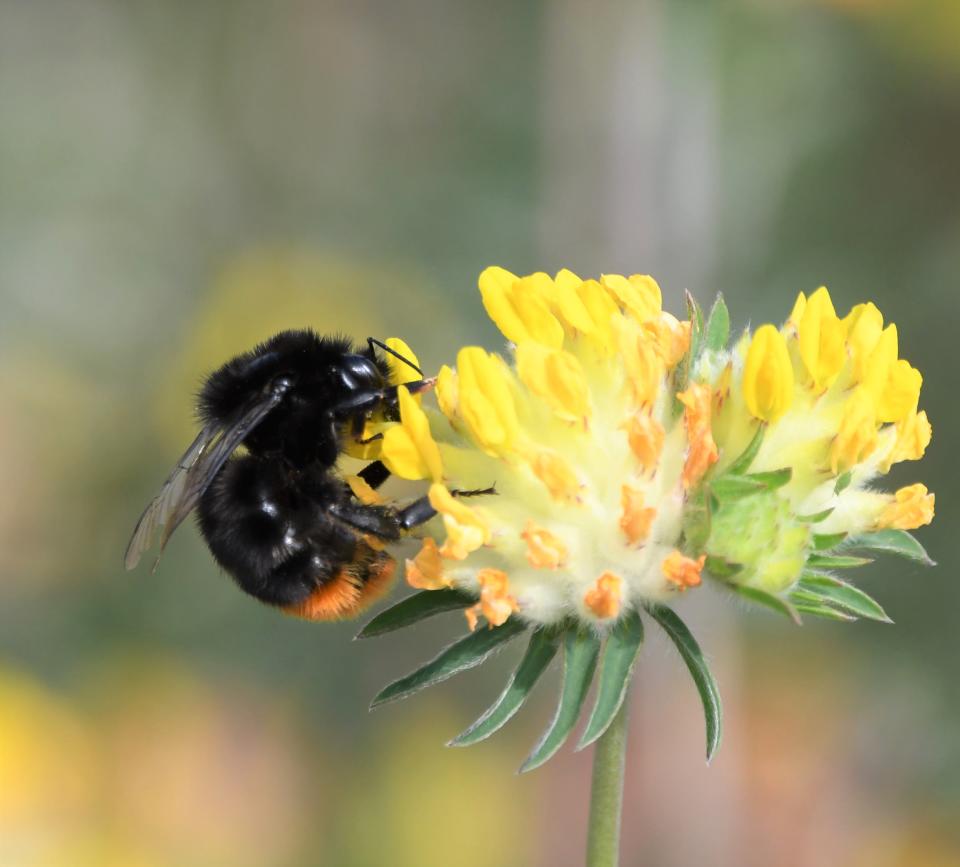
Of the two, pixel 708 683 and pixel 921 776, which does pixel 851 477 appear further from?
pixel 921 776

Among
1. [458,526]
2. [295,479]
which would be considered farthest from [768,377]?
[295,479]

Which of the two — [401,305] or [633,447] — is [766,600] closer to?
[633,447]

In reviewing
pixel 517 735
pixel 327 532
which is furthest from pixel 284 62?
pixel 327 532

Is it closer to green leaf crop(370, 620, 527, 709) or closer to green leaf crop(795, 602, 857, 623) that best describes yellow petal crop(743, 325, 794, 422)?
green leaf crop(795, 602, 857, 623)

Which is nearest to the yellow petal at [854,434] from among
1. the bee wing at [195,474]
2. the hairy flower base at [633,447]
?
→ the hairy flower base at [633,447]

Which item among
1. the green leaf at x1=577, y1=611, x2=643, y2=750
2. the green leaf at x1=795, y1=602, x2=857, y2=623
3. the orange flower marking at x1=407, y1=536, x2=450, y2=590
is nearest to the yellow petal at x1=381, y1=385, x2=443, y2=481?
the orange flower marking at x1=407, y1=536, x2=450, y2=590
